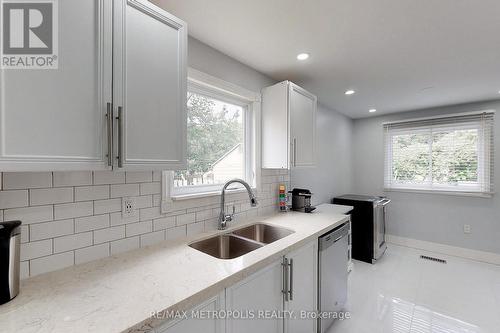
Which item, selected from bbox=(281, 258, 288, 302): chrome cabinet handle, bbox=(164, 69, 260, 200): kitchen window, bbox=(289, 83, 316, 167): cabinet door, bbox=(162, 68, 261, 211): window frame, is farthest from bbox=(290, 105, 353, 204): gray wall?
bbox=(281, 258, 288, 302): chrome cabinet handle

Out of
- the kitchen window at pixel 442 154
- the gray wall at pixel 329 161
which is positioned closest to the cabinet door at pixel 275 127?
the gray wall at pixel 329 161

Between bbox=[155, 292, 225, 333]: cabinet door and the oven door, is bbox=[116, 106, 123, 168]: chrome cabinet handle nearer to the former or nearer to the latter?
bbox=[155, 292, 225, 333]: cabinet door

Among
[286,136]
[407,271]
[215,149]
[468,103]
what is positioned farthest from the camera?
[468,103]

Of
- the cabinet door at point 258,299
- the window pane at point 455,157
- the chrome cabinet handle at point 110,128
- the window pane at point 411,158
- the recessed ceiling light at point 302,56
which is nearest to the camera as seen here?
the chrome cabinet handle at point 110,128

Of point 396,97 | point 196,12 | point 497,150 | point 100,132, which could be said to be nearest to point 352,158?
point 396,97

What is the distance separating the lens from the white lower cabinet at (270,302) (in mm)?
1021

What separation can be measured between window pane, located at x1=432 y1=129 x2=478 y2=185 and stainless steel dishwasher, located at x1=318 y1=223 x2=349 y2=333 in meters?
2.75

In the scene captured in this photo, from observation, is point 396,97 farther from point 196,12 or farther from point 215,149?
point 196,12

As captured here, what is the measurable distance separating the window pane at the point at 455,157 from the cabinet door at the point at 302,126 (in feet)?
8.84

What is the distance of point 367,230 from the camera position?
3379mm

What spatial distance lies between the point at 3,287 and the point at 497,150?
Result: 5.18 m

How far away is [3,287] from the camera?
2.73 feet

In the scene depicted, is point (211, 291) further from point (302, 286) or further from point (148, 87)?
point (148, 87)

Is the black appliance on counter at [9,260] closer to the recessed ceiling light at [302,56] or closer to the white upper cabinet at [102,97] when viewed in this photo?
the white upper cabinet at [102,97]
